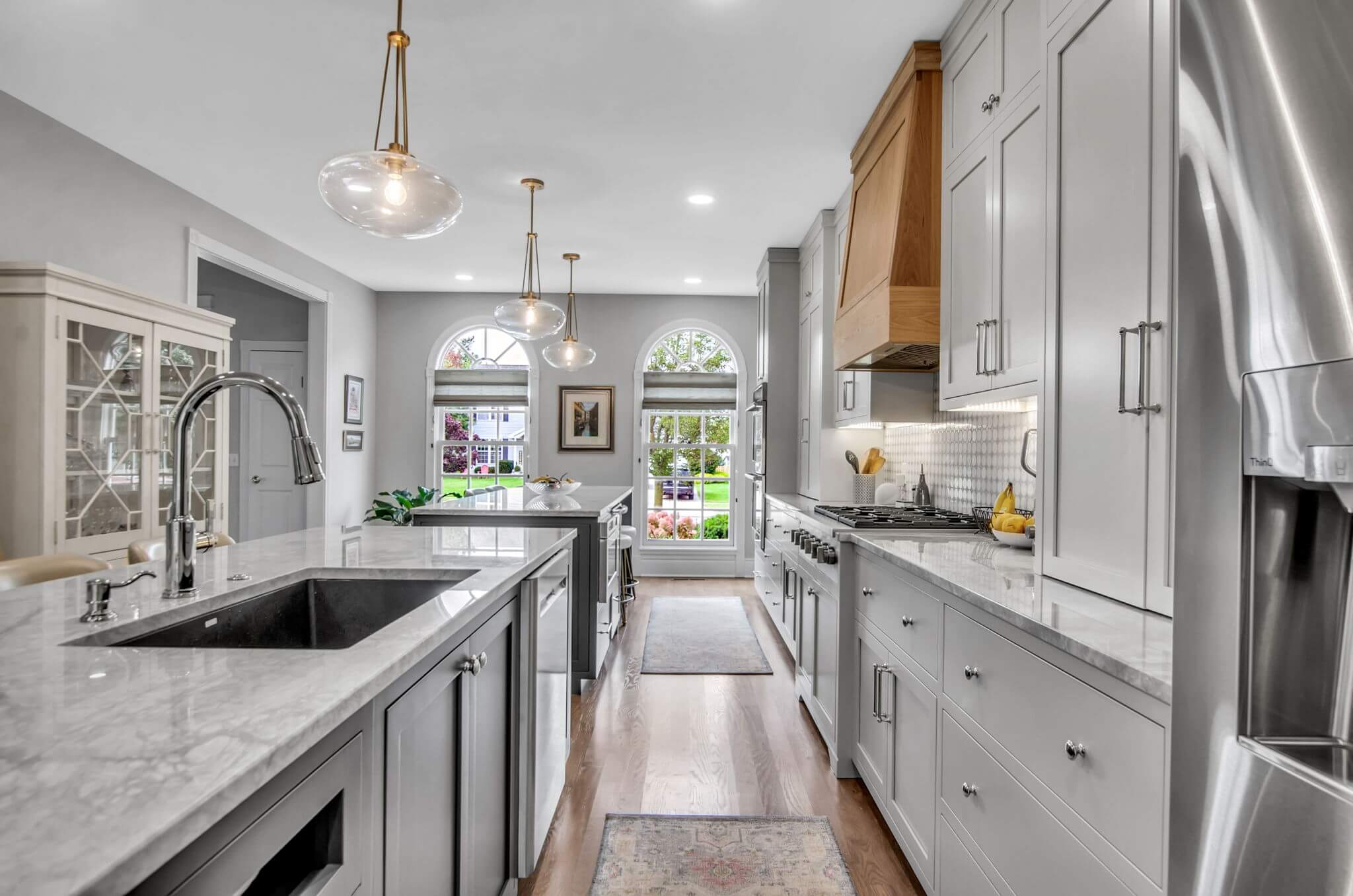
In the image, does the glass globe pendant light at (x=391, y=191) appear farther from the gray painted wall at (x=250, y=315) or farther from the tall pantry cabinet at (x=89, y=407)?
the gray painted wall at (x=250, y=315)

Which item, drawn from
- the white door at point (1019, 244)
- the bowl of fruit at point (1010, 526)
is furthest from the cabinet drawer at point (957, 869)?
the white door at point (1019, 244)

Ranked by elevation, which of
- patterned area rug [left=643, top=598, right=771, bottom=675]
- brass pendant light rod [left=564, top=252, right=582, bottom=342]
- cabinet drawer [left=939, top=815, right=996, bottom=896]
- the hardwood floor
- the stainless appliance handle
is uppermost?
brass pendant light rod [left=564, top=252, right=582, bottom=342]

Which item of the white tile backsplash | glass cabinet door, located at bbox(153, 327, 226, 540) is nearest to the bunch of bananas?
the white tile backsplash

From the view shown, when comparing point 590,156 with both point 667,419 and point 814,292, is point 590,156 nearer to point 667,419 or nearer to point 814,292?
point 814,292

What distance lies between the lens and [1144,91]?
135cm

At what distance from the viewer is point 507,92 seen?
3098 mm

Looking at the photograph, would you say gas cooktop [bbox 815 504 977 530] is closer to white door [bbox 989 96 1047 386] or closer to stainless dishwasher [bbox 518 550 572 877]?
white door [bbox 989 96 1047 386]

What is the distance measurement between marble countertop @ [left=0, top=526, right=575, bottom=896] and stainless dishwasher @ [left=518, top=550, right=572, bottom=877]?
0.49 m

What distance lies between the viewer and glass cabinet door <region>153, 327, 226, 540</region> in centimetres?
353

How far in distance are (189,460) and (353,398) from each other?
18.6 ft

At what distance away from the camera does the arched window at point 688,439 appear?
22.9 feet

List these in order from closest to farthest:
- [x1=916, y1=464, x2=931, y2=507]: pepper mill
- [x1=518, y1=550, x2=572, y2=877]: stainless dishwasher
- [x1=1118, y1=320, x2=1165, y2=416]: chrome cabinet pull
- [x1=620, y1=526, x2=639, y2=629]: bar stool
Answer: [x1=1118, y1=320, x2=1165, y2=416]: chrome cabinet pull → [x1=518, y1=550, x2=572, y2=877]: stainless dishwasher → [x1=916, y1=464, x2=931, y2=507]: pepper mill → [x1=620, y1=526, x2=639, y2=629]: bar stool

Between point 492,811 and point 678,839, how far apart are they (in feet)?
2.61

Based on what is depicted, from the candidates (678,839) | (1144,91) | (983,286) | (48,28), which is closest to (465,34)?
(48,28)
